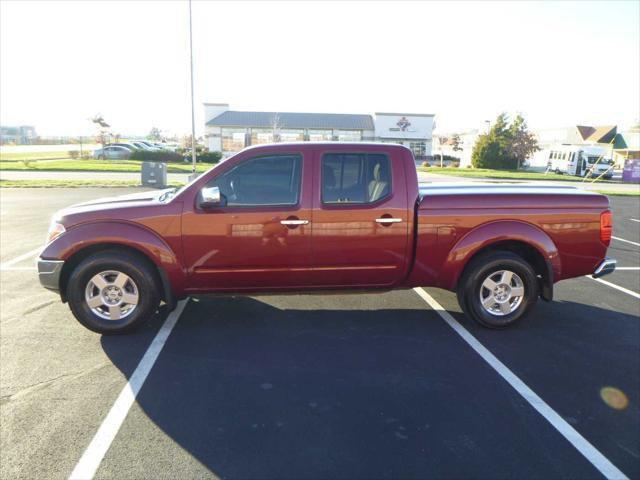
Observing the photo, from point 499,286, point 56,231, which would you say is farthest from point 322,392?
point 56,231

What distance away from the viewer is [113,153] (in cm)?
3975

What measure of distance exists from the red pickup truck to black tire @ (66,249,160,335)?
1 centimetres

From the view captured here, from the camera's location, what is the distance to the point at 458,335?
460cm

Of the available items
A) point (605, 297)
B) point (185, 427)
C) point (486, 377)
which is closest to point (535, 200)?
point (486, 377)

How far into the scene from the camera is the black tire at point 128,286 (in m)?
4.29

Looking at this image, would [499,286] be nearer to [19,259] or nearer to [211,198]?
[211,198]

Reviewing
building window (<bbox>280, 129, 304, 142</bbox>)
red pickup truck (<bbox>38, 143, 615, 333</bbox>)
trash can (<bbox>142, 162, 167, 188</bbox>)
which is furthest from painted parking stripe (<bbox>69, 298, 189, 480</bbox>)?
building window (<bbox>280, 129, 304, 142</bbox>)

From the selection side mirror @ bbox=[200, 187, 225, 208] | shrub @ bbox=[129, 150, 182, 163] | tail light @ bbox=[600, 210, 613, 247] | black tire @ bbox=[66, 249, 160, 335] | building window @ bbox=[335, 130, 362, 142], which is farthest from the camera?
building window @ bbox=[335, 130, 362, 142]

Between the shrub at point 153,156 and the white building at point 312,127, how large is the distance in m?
14.2

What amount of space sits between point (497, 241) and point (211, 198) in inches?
116

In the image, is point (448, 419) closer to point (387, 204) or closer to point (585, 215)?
point (387, 204)

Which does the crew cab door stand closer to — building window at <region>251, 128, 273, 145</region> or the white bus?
the white bus

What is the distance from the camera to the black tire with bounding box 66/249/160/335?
429 centimetres

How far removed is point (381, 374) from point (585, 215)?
2858 mm
